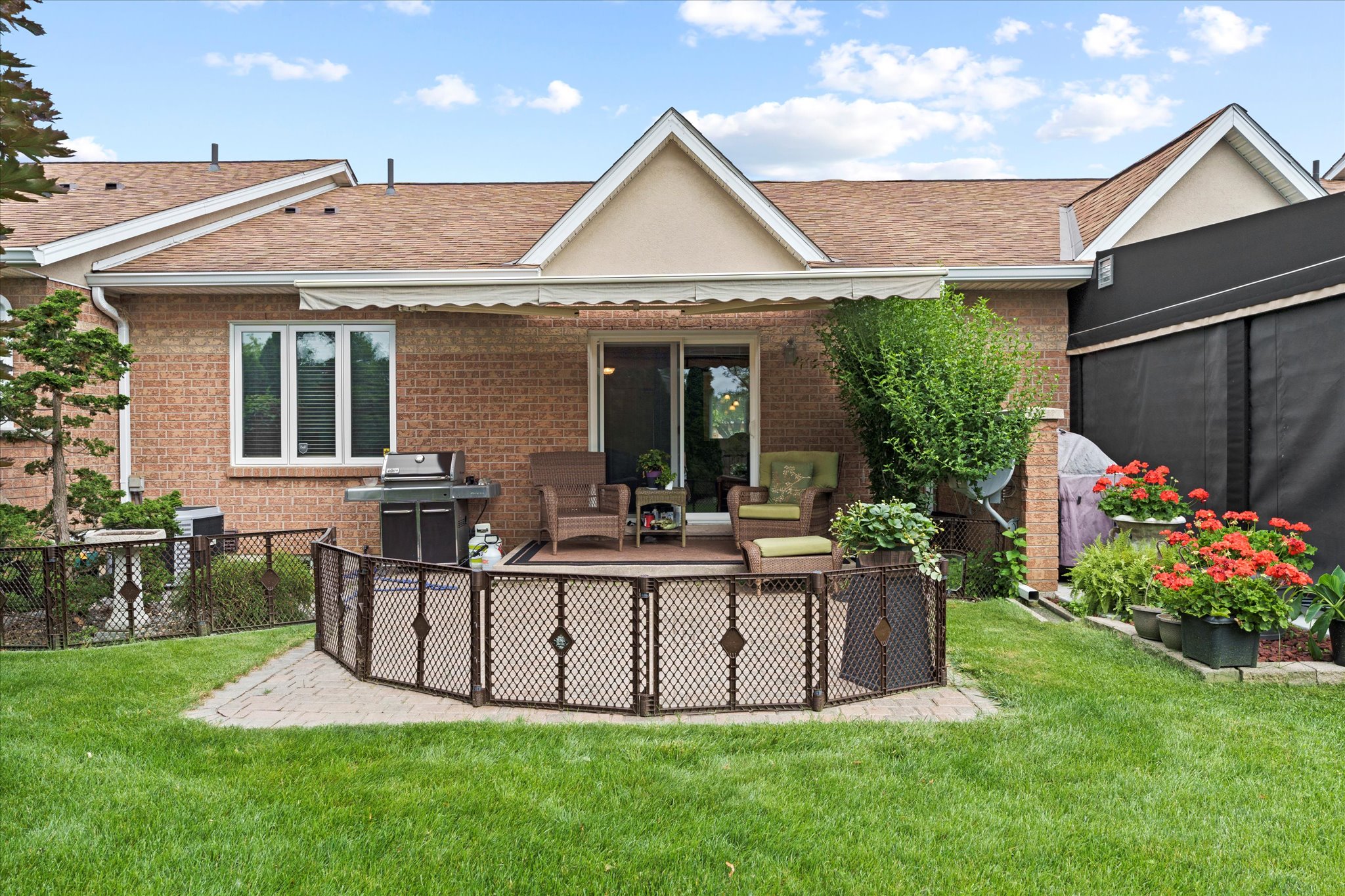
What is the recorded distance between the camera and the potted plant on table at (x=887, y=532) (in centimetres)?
606

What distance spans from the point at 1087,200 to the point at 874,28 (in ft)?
24.1

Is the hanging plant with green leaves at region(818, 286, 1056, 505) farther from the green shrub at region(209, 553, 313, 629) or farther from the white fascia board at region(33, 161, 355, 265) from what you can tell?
the white fascia board at region(33, 161, 355, 265)

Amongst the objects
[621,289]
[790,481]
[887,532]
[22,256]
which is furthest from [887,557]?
[22,256]

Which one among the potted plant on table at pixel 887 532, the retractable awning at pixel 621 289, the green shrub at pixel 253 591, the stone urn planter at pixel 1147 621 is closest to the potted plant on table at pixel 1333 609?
the stone urn planter at pixel 1147 621

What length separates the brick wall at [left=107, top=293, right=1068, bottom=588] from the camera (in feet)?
34.3

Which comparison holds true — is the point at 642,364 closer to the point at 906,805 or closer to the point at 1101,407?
the point at 1101,407

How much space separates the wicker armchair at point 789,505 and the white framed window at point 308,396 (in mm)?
4762

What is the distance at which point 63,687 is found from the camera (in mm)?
5246

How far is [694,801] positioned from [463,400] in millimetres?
8056

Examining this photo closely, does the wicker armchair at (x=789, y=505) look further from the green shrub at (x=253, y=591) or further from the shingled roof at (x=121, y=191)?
the shingled roof at (x=121, y=191)

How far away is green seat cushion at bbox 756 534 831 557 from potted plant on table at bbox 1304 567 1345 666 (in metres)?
3.67

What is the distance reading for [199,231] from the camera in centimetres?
1099

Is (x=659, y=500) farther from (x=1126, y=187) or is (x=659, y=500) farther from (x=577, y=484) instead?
(x=1126, y=187)

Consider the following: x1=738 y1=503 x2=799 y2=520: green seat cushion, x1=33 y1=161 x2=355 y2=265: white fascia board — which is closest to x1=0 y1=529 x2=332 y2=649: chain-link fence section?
x1=33 y1=161 x2=355 y2=265: white fascia board
